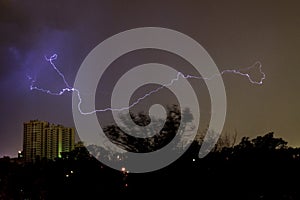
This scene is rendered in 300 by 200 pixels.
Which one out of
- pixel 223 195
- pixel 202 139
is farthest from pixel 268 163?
pixel 202 139

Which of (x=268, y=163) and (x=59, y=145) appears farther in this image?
(x=59, y=145)

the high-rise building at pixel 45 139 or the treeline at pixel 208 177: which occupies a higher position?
the high-rise building at pixel 45 139

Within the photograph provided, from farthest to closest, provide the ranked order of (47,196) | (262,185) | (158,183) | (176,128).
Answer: (47,196) < (176,128) < (158,183) < (262,185)

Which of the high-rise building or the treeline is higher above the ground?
the high-rise building

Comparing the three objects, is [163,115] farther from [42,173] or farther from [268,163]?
[42,173]

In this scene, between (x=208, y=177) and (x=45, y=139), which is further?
(x=45, y=139)

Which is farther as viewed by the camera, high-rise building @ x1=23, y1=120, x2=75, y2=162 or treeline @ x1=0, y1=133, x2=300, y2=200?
high-rise building @ x1=23, y1=120, x2=75, y2=162

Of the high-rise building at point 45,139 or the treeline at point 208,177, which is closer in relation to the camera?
the treeline at point 208,177

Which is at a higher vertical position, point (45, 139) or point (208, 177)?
point (45, 139)
